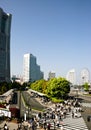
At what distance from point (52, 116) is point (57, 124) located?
221 inches

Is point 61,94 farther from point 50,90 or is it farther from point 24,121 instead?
point 24,121

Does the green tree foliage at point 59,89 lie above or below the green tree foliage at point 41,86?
below

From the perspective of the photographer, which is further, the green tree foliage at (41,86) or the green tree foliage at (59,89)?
the green tree foliage at (41,86)

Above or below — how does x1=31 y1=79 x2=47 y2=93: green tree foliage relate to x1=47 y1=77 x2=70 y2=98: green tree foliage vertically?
above

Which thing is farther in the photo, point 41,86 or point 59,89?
point 41,86

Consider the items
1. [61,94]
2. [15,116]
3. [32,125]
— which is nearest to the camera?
[32,125]

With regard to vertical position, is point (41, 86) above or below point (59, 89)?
above

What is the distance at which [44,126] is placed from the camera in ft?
114

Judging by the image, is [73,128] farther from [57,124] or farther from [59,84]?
[59,84]

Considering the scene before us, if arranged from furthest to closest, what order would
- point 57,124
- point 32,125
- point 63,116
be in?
point 63,116
point 57,124
point 32,125

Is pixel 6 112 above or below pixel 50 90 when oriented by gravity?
below

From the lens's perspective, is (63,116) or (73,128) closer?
(73,128)

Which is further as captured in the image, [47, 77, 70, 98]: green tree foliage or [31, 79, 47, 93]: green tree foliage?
[31, 79, 47, 93]: green tree foliage

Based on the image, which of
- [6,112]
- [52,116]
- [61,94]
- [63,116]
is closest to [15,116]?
[6,112]
